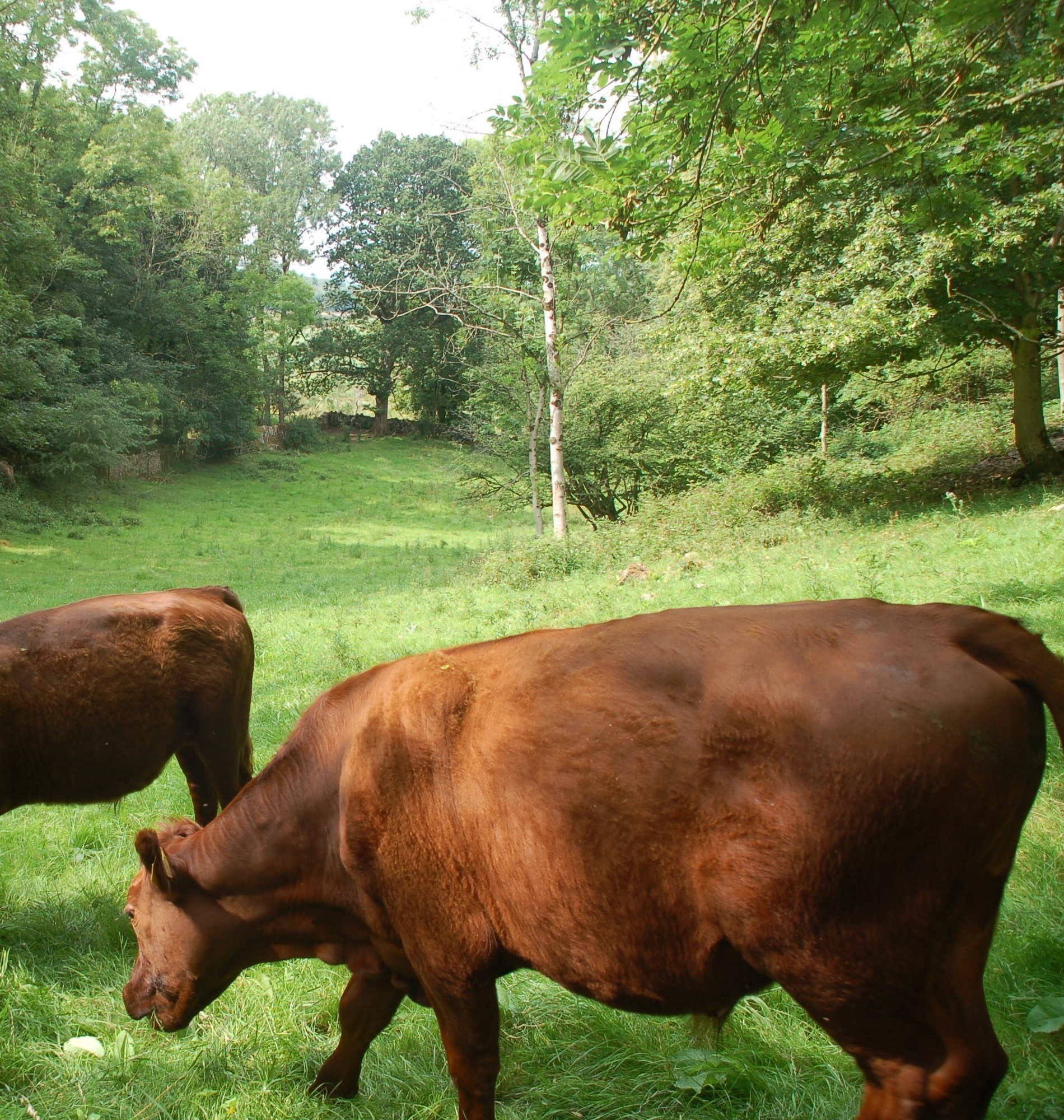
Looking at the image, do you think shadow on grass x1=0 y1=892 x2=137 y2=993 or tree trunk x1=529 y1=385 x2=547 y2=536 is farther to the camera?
tree trunk x1=529 y1=385 x2=547 y2=536

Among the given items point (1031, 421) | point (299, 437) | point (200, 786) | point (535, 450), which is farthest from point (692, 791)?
point (299, 437)

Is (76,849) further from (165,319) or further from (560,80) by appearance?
(165,319)

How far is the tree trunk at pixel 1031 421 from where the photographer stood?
15.5 meters

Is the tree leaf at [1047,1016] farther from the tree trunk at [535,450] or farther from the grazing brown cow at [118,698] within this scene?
the tree trunk at [535,450]

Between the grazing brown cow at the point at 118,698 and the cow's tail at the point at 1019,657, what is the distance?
153 inches

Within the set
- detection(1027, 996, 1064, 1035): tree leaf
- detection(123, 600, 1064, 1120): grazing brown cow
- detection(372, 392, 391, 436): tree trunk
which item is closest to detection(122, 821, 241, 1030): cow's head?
detection(123, 600, 1064, 1120): grazing brown cow

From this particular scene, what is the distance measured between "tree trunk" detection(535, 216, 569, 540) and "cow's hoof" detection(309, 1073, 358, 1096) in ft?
44.5

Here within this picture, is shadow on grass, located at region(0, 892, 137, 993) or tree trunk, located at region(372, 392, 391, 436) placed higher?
tree trunk, located at region(372, 392, 391, 436)

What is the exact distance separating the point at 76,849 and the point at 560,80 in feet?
18.0

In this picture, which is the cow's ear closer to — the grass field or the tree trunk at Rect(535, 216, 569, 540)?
the grass field

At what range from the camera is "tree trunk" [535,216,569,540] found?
16.5 metres

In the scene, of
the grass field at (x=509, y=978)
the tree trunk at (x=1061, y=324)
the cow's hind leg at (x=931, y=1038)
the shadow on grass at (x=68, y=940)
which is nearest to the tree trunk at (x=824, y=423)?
the grass field at (x=509, y=978)

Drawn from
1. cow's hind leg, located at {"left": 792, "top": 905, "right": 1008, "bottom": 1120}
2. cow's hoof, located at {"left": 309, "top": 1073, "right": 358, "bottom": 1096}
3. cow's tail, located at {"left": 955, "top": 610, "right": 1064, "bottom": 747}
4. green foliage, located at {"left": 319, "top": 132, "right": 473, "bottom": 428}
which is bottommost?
cow's hoof, located at {"left": 309, "top": 1073, "right": 358, "bottom": 1096}

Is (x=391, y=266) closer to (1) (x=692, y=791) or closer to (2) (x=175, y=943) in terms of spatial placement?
(2) (x=175, y=943)
